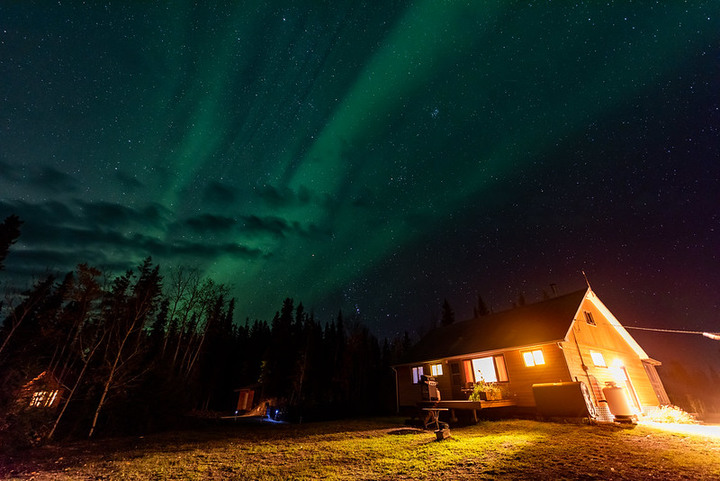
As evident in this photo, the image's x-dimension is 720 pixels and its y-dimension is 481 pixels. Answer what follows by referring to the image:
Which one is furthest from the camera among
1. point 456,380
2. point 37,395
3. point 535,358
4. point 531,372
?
point 456,380

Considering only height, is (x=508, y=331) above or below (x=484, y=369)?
above

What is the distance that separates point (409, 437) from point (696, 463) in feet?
28.3

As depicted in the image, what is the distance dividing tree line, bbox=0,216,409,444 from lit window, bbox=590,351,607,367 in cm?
1973

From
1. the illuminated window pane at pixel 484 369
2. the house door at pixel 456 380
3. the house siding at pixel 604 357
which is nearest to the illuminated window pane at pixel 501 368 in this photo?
the illuminated window pane at pixel 484 369

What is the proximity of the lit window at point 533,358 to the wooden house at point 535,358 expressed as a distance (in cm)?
5

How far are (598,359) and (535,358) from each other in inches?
204

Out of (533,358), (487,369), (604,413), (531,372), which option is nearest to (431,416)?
(531,372)

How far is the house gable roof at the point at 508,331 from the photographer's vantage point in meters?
18.1

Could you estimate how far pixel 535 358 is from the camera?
1770cm

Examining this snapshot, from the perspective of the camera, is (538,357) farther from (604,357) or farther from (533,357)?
(604,357)

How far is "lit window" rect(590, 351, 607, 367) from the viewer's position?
742 inches

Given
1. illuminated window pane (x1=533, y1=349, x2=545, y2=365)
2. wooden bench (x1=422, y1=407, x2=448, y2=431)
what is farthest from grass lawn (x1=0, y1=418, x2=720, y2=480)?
illuminated window pane (x1=533, y1=349, x2=545, y2=365)

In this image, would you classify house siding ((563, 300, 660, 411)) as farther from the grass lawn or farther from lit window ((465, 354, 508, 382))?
the grass lawn

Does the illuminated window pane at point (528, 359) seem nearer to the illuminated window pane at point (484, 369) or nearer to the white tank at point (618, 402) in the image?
the illuminated window pane at point (484, 369)
